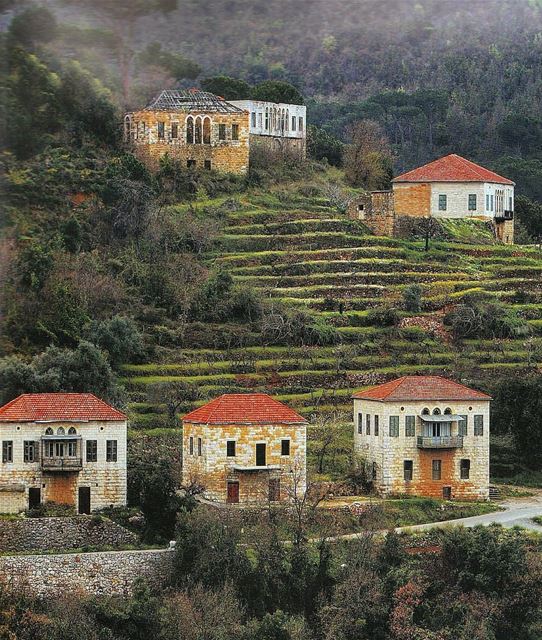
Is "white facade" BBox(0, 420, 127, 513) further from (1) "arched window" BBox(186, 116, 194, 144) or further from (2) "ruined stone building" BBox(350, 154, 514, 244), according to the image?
(1) "arched window" BBox(186, 116, 194, 144)

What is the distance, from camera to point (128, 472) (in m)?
Answer: 33.8

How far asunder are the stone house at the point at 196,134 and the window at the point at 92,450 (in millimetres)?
22896

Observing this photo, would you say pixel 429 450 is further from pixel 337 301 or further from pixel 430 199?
pixel 430 199

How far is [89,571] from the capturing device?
94.8 ft

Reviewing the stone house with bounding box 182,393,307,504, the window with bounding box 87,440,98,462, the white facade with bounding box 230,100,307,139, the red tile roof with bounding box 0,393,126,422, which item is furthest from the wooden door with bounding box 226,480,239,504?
the white facade with bounding box 230,100,307,139

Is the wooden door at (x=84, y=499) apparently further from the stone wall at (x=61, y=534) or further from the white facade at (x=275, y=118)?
the white facade at (x=275, y=118)

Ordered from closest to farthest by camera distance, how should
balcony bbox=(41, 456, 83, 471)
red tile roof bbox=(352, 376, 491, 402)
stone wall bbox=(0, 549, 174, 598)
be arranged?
stone wall bbox=(0, 549, 174, 598) < balcony bbox=(41, 456, 83, 471) < red tile roof bbox=(352, 376, 491, 402)

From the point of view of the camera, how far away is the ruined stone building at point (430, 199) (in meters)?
55.4

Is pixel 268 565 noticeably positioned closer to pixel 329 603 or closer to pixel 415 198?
pixel 329 603

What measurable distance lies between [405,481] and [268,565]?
8457 mm

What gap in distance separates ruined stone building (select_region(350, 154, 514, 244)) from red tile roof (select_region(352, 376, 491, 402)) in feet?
58.5

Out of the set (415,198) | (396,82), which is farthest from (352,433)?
(396,82)

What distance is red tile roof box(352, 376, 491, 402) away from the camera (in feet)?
122

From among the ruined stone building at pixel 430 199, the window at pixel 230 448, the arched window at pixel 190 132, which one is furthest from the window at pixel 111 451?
the arched window at pixel 190 132
